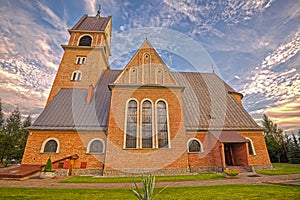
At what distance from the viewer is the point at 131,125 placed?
53.1 ft

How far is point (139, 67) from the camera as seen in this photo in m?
18.1

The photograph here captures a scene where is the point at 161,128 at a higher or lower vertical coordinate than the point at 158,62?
lower

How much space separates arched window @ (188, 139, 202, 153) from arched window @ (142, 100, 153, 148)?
4551mm

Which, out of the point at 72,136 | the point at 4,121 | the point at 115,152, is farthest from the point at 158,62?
the point at 4,121

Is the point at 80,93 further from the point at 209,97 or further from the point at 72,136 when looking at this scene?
the point at 209,97

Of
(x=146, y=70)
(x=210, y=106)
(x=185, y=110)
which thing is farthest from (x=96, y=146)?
(x=210, y=106)

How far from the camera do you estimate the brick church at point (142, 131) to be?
50.4ft

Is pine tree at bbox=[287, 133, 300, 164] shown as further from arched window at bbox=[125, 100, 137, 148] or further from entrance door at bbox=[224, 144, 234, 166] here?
arched window at bbox=[125, 100, 137, 148]

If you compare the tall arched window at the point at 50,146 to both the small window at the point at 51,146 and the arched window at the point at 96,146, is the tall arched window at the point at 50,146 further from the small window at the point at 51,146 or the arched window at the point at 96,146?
the arched window at the point at 96,146

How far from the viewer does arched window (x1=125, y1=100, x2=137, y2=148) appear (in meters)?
15.6

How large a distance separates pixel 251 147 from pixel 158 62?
1360 cm

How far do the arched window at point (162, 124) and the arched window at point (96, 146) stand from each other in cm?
564

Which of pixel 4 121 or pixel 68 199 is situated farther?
pixel 4 121

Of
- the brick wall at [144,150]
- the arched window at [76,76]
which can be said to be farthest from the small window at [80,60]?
the brick wall at [144,150]
